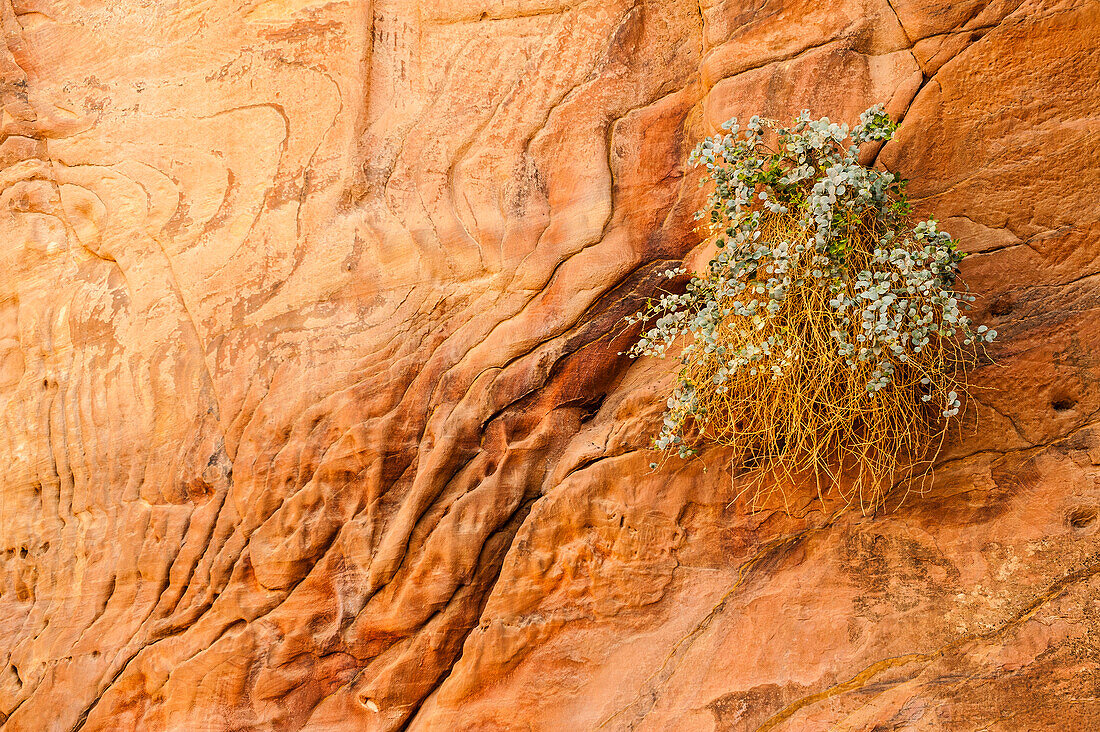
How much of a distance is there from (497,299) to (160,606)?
221cm

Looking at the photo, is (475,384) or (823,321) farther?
(475,384)

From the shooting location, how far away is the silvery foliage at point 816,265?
2768 mm

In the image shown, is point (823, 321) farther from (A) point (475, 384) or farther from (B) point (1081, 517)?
(A) point (475, 384)

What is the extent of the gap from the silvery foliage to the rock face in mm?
391

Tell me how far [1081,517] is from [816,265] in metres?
1.35

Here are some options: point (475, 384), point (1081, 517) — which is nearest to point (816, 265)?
point (1081, 517)

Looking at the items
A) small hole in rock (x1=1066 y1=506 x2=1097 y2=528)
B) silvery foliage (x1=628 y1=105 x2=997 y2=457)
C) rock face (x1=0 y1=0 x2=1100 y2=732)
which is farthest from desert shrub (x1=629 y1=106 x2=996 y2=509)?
small hole in rock (x1=1066 y1=506 x2=1097 y2=528)

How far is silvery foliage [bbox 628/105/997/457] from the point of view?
2.77 metres

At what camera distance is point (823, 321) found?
2916 millimetres

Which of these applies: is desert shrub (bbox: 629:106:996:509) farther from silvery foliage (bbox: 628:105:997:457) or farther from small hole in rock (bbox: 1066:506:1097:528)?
small hole in rock (bbox: 1066:506:1097:528)

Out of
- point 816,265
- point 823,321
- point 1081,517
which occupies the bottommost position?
point 1081,517

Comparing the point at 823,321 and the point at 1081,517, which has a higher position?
the point at 823,321

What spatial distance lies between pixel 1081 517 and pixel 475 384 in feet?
8.13

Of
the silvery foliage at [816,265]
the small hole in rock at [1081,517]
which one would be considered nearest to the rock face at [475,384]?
the small hole in rock at [1081,517]
